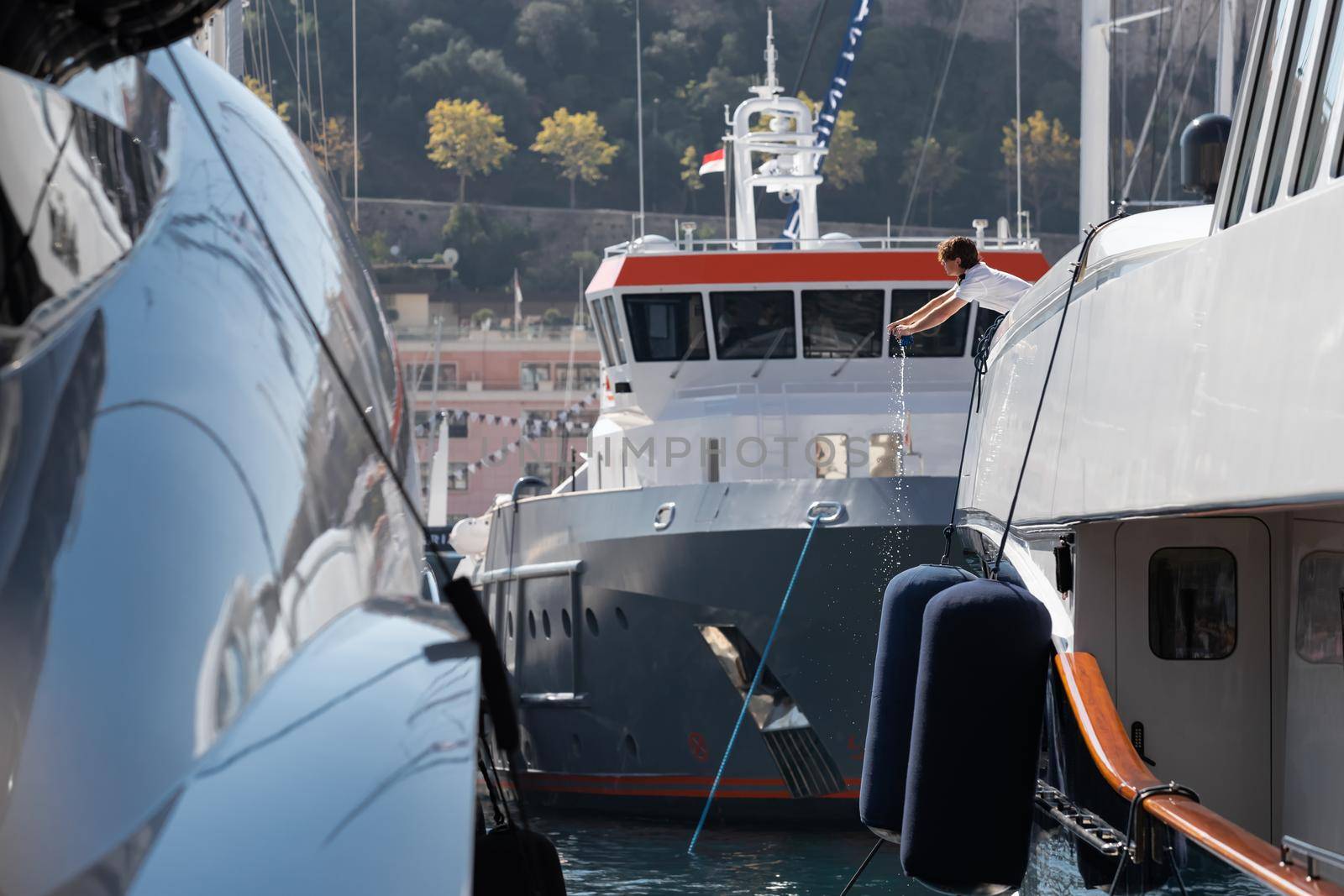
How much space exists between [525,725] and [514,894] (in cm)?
1125

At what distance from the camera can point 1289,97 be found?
3.91 metres

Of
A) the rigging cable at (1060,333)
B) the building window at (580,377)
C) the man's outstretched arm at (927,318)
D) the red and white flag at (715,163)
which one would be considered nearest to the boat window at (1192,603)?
the rigging cable at (1060,333)

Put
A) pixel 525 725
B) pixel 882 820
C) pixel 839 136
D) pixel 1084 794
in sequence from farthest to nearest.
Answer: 1. pixel 839 136
2. pixel 525 725
3. pixel 882 820
4. pixel 1084 794

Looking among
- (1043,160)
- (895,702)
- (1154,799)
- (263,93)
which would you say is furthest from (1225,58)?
(1043,160)

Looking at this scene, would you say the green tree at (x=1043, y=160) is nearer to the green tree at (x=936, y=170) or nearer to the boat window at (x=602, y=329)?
the green tree at (x=936, y=170)

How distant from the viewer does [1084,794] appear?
4.95 m

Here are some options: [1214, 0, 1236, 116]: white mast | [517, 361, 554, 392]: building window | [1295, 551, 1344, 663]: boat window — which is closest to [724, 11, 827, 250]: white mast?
[1214, 0, 1236, 116]: white mast

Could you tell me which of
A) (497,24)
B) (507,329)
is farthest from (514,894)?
(497,24)

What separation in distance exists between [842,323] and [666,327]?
1.41 m

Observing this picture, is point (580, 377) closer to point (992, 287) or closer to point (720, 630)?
point (720, 630)

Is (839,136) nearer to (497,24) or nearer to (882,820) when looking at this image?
(497,24)

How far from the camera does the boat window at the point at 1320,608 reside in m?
4.56

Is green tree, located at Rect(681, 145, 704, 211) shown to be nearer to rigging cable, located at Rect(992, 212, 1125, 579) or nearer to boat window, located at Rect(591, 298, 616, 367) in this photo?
boat window, located at Rect(591, 298, 616, 367)

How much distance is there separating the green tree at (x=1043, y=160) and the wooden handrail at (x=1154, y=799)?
301 feet
